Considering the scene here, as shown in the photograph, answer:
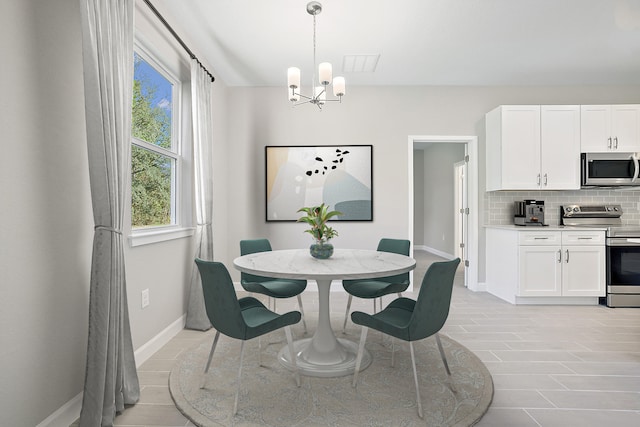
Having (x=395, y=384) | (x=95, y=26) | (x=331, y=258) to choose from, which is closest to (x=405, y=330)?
(x=395, y=384)

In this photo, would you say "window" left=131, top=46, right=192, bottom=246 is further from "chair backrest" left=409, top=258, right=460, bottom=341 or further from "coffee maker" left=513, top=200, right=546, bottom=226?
"coffee maker" left=513, top=200, right=546, bottom=226

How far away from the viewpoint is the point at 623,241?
3.72 m

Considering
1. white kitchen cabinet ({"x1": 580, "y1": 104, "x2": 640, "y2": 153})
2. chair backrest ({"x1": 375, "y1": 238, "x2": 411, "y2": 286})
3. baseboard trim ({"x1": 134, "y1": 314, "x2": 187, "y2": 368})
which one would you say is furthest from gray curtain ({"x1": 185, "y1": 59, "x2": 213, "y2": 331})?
white kitchen cabinet ({"x1": 580, "y1": 104, "x2": 640, "y2": 153})

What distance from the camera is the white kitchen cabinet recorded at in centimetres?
398

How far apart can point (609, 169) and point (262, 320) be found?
4373 mm

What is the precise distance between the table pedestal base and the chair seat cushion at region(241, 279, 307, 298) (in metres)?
0.40

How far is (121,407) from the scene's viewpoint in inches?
69.6

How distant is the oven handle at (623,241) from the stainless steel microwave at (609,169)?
0.64 metres

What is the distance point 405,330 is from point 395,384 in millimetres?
512

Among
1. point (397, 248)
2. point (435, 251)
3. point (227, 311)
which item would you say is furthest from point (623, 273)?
point (435, 251)

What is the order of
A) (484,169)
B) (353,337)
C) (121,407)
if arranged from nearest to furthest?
(121,407), (353,337), (484,169)


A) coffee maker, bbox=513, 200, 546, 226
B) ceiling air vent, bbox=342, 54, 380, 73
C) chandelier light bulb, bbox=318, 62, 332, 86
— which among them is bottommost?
coffee maker, bbox=513, 200, 546, 226

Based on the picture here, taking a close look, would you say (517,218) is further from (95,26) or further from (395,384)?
(95,26)

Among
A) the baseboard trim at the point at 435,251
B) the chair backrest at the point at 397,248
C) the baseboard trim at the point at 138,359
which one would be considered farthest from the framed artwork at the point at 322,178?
the baseboard trim at the point at 435,251
